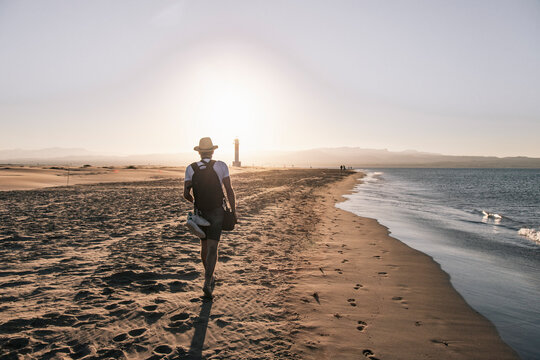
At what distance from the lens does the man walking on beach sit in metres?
4.68

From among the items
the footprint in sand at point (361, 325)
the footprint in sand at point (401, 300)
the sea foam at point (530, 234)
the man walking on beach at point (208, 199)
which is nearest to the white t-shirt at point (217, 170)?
the man walking on beach at point (208, 199)

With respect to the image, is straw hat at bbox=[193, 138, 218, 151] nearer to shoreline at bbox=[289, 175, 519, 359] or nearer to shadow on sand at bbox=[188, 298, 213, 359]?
shadow on sand at bbox=[188, 298, 213, 359]

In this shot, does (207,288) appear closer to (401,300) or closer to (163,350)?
(163,350)

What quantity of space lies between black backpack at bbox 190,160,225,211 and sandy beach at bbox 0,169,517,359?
164 centimetres

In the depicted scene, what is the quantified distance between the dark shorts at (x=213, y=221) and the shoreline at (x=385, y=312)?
1739 millimetres

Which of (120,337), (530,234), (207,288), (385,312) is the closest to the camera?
(120,337)

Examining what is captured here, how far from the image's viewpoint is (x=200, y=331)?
3797mm

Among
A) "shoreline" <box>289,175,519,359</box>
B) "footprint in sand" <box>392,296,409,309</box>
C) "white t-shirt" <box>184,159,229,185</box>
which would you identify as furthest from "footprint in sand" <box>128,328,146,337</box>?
"footprint in sand" <box>392,296,409,309</box>

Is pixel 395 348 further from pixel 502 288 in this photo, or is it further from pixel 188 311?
pixel 502 288

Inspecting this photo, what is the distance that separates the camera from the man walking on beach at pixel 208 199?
4.68 m

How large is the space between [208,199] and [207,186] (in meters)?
0.22

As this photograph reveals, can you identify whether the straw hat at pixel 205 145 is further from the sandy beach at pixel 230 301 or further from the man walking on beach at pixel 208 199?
the sandy beach at pixel 230 301

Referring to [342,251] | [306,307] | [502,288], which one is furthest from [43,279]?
[502,288]

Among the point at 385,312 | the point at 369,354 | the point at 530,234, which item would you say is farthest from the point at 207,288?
the point at 530,234
